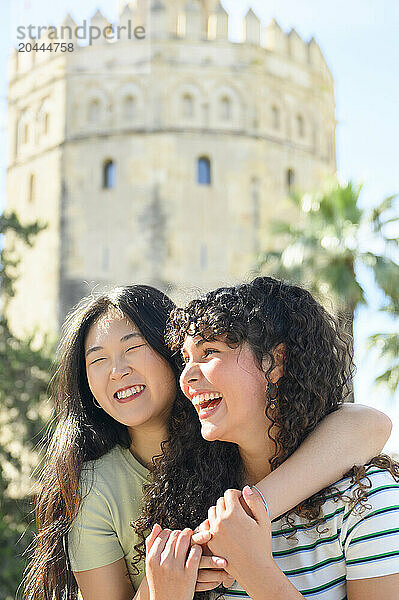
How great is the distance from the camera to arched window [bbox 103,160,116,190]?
22062 millimetres

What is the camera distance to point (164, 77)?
73.2ft

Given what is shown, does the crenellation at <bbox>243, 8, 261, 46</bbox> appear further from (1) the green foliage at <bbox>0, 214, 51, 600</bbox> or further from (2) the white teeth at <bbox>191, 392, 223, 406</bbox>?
(2) the white teeth at <bbox>191, 392, 223, 406</bbox>

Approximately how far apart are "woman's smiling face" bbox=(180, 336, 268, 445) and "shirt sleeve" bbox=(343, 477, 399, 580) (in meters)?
0.35

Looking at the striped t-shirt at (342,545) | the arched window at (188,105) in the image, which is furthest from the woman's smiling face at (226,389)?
the arched window at (188,105)

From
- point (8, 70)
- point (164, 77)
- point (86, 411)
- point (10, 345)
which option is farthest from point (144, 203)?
point (86, 411)

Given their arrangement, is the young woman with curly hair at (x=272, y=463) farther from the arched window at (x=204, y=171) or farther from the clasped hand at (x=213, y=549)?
the arched window at (x=204, y=171)

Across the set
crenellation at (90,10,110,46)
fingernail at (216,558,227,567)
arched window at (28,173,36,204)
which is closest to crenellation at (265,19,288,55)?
crenellation at (90,10,110,46)

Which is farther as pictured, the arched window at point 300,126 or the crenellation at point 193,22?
the arched window at point 300,126

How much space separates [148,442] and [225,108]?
67.8ft

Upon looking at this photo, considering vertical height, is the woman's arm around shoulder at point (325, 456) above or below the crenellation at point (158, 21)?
below

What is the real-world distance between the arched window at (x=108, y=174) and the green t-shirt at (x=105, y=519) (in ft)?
65.7

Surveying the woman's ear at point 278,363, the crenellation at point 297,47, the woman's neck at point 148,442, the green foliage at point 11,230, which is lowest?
the woman's neck at point 148,442

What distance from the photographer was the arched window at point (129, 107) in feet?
73.3

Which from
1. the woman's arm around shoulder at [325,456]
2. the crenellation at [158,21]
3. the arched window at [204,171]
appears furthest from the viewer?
the crenellation at [158,21]
